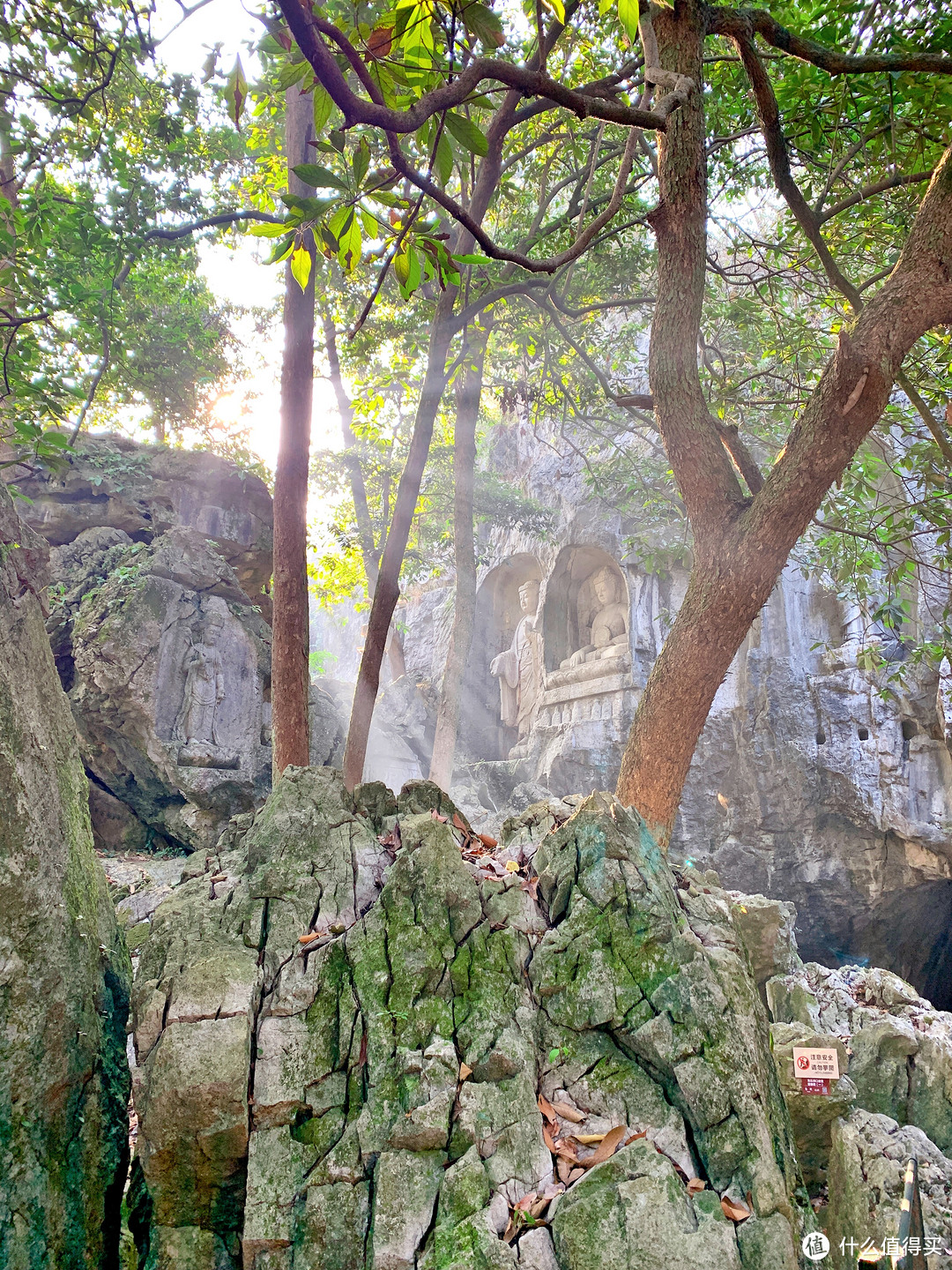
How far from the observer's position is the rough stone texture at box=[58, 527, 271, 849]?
322 inches

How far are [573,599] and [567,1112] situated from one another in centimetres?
1424

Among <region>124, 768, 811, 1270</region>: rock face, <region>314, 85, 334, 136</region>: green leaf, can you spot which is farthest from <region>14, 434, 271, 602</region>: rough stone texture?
<region>314, 85, 334, 136</region>: green leaf

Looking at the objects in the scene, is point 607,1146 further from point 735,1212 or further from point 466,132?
point 466,132

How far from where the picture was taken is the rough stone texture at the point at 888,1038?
4.84 metres

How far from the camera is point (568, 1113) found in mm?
2395

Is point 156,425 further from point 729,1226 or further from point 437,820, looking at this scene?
point 729,1226

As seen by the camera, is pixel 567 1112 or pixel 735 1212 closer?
pixel 735 1212

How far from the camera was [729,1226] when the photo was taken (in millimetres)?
2068

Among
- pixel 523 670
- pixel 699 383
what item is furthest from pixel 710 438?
pixel 523 670

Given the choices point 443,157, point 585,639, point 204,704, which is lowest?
point 204,704

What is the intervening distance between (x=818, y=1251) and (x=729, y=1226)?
435 millimetres

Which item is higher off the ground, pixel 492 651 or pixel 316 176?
pixel 492 651

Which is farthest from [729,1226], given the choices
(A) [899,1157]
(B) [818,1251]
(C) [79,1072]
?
(A) [899,1157]

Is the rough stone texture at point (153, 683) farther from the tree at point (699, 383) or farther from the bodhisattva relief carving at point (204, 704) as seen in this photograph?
the tree at point (699, 383)
